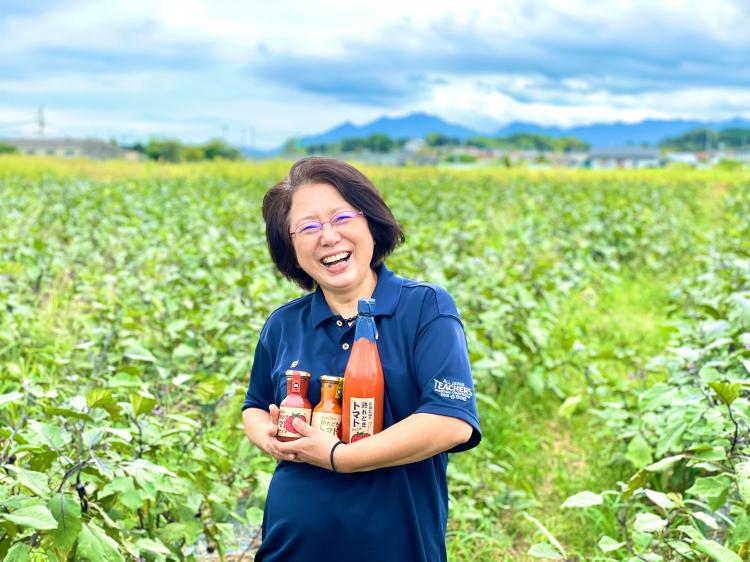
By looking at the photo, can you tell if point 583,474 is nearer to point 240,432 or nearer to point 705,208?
point 240,432

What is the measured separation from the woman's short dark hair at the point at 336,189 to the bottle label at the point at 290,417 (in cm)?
43

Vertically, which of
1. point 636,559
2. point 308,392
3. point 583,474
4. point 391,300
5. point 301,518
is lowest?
point 583,474

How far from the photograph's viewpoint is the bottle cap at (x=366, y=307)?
71.4 inches

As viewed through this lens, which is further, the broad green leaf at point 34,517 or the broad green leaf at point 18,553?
the broad green leaf at point 18,553

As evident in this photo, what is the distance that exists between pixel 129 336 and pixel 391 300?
103 inches

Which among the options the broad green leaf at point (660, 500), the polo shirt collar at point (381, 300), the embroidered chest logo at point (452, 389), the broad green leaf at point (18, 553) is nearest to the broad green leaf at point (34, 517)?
the broad green leaf at point (18, 553)

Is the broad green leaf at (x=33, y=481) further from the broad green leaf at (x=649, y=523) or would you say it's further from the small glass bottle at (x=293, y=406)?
the broad green leaf at (x=649, y=523)

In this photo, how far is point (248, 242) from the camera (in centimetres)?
637

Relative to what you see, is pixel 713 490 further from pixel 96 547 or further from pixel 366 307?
pixel 96 547

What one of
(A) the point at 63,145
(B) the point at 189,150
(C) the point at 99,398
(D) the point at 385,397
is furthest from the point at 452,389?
(A) the point at 63,145

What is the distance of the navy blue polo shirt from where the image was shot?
1.84m

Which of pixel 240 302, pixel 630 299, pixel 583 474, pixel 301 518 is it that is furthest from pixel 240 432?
pixel 630 299

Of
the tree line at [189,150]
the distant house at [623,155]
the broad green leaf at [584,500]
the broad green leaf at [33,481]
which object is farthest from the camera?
the distant house at [623,155]

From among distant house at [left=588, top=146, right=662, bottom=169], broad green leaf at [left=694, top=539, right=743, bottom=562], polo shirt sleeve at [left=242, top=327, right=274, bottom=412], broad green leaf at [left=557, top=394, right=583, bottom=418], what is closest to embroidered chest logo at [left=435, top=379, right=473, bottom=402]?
polo shirt sleeve at [left=242, top=327, right=274, bottom=412]
